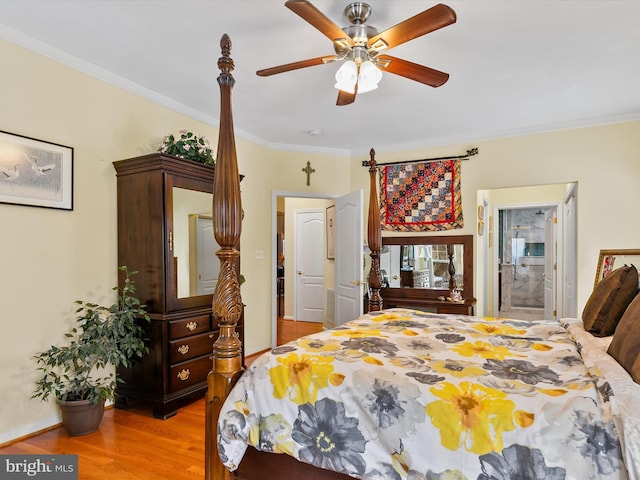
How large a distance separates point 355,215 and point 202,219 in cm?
178

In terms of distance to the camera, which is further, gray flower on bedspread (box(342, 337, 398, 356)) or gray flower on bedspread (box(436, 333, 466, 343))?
gray flower on bedspread (box(436, 333, 466, 343))

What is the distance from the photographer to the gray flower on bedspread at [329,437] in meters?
1.47

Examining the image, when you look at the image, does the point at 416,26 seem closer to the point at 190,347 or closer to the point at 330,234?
the point at 190,347

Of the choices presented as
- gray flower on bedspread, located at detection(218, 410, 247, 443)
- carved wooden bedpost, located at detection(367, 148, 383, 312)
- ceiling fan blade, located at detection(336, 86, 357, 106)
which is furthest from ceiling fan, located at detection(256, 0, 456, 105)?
gray flower on bedspread, located at detection(218, 410, 247, 443)

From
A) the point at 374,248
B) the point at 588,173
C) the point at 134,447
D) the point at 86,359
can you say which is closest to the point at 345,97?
the point at 374,248

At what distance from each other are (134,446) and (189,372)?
680 millimetres

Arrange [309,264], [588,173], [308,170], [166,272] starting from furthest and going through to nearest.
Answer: [309,264], [308,170], [588,173], [166,272]

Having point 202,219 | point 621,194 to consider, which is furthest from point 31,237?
point 621,194

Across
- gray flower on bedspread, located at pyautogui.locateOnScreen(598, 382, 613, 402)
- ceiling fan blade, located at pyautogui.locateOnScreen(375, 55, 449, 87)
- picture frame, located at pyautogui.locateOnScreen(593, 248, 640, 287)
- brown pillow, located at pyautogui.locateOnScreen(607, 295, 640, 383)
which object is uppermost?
ceiling fan blade, located at pyautogui.locateOnScreen(375, 55, 449, 87)

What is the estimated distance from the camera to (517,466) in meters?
1.23

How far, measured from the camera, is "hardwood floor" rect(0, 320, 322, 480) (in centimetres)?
212

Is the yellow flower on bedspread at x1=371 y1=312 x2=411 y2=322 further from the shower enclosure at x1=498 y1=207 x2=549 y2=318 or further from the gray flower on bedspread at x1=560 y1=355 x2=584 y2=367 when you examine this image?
the shower enclosure at x1=498 y1=207 x2=549 y2=318

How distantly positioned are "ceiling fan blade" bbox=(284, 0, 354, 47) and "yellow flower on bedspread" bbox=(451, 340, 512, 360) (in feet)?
5.65

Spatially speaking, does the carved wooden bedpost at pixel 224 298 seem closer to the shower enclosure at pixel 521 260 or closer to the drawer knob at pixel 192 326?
the drawer knob at pixel 192 326
